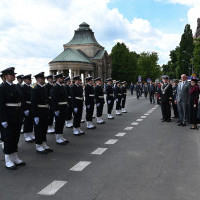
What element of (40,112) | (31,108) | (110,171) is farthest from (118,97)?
(110,171)

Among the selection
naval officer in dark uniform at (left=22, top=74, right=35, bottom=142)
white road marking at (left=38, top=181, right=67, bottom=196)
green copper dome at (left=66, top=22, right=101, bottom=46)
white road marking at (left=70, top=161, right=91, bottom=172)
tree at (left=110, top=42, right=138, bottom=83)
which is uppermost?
green copper dome at (left=66, top=22, right=101, bottom=46)

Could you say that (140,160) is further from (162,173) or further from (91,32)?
(91,32)

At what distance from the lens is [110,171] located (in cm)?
587

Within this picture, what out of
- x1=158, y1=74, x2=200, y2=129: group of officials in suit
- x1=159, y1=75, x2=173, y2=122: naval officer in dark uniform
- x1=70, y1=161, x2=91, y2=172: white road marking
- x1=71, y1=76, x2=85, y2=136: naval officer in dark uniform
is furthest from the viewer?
x1=159, y1=75, x2=173, y2=122: naval officer in dark uniform

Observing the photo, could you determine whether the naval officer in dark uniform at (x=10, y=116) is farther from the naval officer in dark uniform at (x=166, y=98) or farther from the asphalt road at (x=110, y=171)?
the naval officer in dark uniform at (x=166, y=98)

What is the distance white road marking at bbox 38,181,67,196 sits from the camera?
4727mm

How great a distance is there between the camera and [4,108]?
6.36 meters

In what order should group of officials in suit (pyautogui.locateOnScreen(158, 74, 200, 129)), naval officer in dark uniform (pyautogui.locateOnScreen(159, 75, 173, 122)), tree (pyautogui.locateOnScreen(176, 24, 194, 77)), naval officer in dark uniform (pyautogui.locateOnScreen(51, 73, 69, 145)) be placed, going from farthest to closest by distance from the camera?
1. tree (pyautogui.locateOnScreen(176, 24, 194, 77))
2. naval officer in dark uniform (pyautogui.locateOnScreen(159, 75, 173, 122))
3. group of officials in suit (pyautogui.locateOnScreen(158, 74, 200, 129))
4. naval officer in dark uniform (pyautogui.locateOnScreen(51, 73, 69, 145))

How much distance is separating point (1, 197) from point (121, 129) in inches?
294

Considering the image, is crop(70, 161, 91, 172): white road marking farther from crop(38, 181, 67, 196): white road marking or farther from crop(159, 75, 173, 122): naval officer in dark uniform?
crop(159, 75, 173, 122): naval officer in dark uniform

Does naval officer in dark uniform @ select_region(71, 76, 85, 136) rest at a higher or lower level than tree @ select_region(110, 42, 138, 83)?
lower

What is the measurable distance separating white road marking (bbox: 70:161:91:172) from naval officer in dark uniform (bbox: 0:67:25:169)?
1.18 meters

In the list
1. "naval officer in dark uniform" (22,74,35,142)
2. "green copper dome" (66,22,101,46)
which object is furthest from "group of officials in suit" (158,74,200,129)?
"green copper dome" (66,22,101,46)

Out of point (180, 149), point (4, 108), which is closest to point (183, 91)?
point (180, 149)
